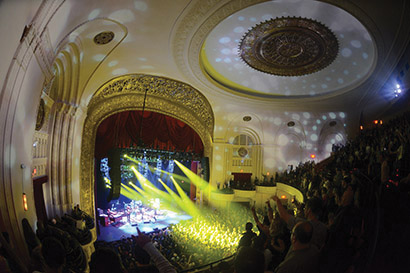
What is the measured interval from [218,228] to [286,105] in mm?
7345

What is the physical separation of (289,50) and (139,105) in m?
7.92

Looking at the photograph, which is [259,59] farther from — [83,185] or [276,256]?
[83,185]

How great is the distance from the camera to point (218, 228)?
10328 millimetres

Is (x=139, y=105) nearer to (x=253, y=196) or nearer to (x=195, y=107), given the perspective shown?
(x=195, y=107)

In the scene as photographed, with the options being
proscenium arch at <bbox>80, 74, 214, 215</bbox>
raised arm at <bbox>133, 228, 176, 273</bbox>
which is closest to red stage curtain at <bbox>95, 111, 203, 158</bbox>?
proscenium arch at <bbox>80, 74, 214, 215</bbox>

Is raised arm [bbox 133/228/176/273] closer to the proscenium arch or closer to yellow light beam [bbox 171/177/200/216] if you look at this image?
the proscenium arch

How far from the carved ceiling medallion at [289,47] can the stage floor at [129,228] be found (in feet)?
32.8

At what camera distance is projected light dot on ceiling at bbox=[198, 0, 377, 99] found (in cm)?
618

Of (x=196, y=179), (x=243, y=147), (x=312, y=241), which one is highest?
(x=243, y=147)

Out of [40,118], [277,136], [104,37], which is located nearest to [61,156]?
[40,118]

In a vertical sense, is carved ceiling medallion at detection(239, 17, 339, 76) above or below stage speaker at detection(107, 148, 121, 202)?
above

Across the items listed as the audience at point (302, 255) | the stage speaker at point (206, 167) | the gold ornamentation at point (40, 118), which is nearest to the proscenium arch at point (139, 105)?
the stage speaker at point (206, 167)

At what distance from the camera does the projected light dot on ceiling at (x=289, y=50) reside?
6.18m

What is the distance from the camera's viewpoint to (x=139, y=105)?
496 inches
